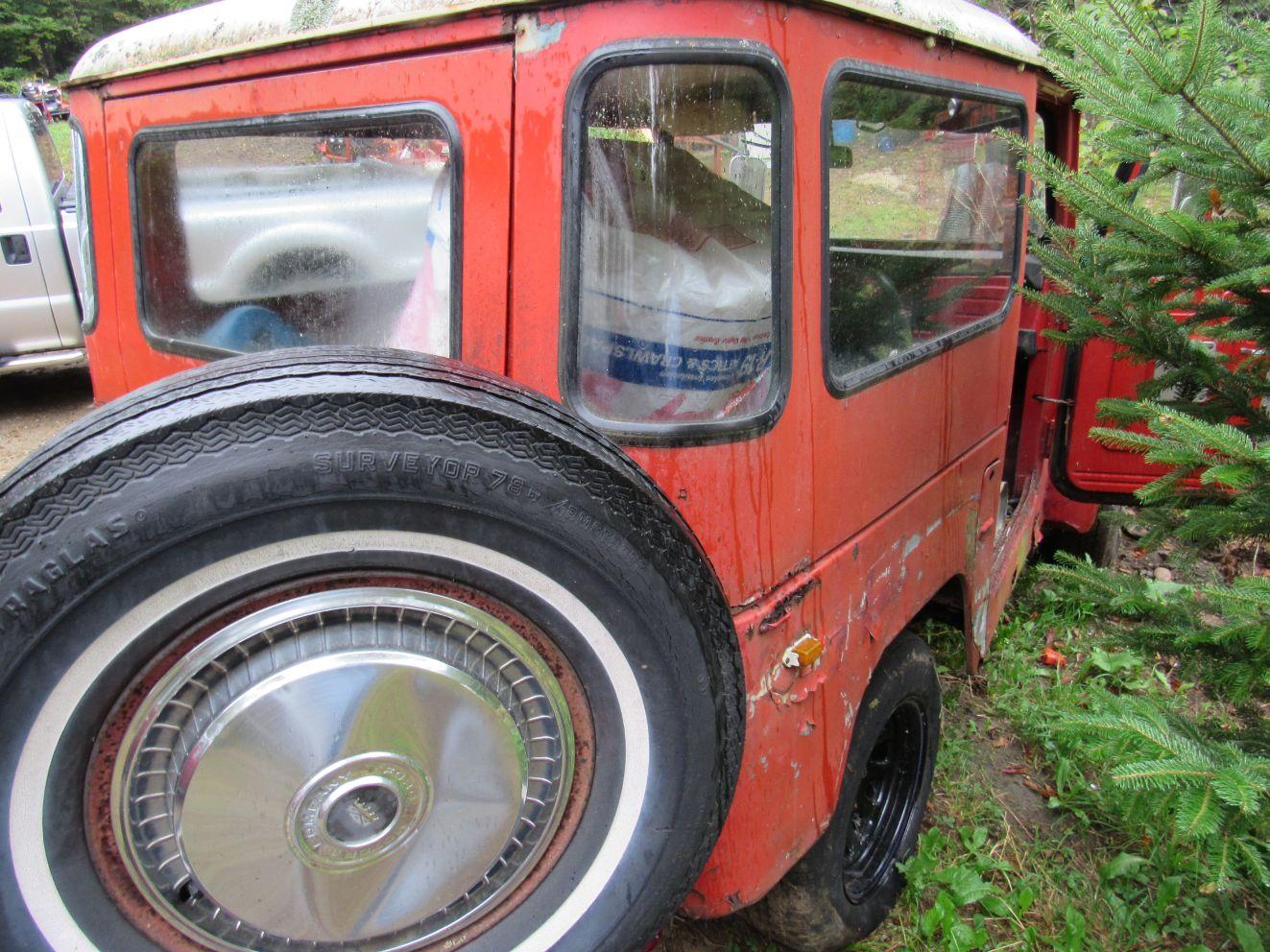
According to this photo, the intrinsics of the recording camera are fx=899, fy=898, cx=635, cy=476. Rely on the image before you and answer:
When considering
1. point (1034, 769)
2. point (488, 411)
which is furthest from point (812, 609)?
point (1034, 769)

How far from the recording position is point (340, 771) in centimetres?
118

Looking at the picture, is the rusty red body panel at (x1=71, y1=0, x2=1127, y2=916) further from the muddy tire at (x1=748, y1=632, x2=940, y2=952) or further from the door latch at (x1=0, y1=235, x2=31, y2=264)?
the door latch at (x1=0, y1=235, x2=31, y2=264)

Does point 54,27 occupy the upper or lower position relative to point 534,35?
upper

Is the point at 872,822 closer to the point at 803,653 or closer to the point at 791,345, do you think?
the point at 803,653

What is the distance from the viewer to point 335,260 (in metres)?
1.78

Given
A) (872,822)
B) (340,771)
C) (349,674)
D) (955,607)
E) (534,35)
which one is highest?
(534,35)

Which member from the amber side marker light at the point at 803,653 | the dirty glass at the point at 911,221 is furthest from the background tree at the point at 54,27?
the amber side marker light at the point at 803,653

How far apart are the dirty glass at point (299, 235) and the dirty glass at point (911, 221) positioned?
2.41ft

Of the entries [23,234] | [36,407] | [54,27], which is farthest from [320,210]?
[54,27]

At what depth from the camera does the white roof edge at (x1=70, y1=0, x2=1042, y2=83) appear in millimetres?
1473

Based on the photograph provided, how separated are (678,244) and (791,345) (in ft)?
0.87

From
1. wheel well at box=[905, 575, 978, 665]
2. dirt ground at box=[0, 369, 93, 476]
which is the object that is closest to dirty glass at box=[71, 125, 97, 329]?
wheel well at box=[905, 575, 978, 665]

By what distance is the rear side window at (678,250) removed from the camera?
1.40 meters

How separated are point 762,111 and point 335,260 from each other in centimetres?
88
